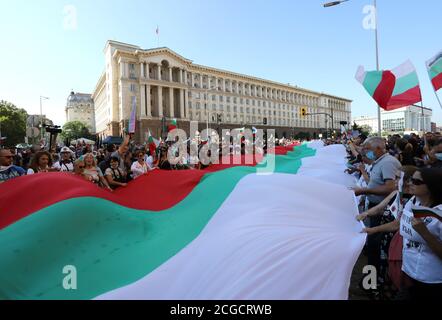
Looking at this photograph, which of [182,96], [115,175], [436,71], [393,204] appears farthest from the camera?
[182,96]

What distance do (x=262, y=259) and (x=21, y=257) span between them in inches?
80.8

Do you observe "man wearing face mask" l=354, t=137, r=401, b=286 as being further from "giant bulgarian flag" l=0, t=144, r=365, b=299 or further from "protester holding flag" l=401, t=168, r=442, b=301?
"protester holding flag" l=401, t=168, r=442, b=301

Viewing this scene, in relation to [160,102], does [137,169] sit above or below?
below

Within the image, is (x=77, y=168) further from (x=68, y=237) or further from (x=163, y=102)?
(x=163, y=102)

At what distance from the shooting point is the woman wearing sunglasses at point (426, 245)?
2240 mm

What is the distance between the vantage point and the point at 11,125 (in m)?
63.0

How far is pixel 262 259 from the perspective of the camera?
94.2 inches

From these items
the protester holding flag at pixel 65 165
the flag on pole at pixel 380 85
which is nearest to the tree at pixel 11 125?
the protester holding flag at pixel 65 165

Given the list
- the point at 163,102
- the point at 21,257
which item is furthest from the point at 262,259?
the point at 163,102

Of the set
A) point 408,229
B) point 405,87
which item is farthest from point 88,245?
point 405,87

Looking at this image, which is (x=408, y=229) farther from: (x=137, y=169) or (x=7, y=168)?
(x=137, y=169)

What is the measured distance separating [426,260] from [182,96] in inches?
3003

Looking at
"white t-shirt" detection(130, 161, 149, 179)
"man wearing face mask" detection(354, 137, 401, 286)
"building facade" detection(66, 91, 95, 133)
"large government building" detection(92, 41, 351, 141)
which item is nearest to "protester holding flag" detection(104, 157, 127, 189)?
"white t-shirt" detection(130, 161, 149, 179)
